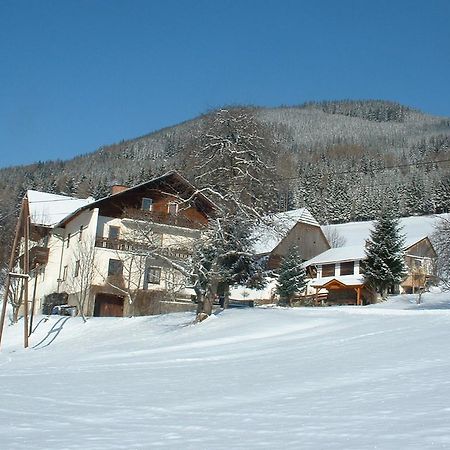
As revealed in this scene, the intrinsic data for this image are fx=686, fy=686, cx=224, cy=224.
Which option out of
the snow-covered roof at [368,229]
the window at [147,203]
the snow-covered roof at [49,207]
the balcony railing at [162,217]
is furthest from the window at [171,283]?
the snow-covered roof at [368,229]

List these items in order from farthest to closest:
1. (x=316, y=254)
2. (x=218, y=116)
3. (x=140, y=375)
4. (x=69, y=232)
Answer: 1. (x=316, y=254)
2. (x=69, y=232)
3. (x=218, y=116)
4. (x=140, y=375)

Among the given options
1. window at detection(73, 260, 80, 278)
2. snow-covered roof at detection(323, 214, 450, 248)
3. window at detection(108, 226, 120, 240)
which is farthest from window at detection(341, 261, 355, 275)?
window at detection(73, 260, 80, 278)

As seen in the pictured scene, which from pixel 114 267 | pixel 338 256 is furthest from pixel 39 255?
pixel 338 256

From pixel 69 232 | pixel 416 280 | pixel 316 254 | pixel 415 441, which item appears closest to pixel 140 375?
pixel 415 441

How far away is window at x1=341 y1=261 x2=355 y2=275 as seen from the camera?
64.4 metres

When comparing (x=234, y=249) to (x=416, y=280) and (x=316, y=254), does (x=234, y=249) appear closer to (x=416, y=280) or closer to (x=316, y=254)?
(x=416, y=280)

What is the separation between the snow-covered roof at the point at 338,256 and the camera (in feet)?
211

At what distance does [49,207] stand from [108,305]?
1535 cm

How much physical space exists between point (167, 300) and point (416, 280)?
84.5 feet

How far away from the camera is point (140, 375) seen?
17.9 m

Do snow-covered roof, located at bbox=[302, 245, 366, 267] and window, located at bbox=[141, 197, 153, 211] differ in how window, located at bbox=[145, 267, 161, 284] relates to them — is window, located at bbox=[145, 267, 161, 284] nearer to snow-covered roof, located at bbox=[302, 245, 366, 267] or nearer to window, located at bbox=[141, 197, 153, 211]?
window, located at bbox=[141, 197, 153, 211]

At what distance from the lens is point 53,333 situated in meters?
37.5

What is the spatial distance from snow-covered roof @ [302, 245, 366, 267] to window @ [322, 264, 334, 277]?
637mm

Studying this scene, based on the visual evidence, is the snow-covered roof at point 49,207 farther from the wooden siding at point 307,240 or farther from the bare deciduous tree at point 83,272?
the wooden siding at point 307,240
